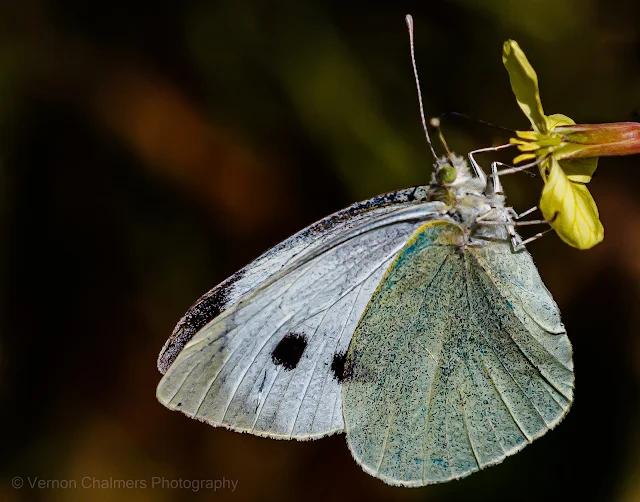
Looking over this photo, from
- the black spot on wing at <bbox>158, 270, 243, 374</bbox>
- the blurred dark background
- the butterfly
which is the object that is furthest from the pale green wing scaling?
the blurred dark background

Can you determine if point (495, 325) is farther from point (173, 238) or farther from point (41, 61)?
point (41, 61)

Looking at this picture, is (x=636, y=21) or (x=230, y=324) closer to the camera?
(x=230, y=324)

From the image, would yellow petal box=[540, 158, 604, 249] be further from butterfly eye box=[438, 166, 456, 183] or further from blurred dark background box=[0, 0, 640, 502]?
blurred dark background box=[0, 0, 640, 502]

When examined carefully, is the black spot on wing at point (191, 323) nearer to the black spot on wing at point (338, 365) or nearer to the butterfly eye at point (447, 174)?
the black spot on wing at point (338, 365)

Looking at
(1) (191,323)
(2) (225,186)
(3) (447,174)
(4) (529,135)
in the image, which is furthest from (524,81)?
(2) (225,186)

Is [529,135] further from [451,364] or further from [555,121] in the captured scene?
[451,364]

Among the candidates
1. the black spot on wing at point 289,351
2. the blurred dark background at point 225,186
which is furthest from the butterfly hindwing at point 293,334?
the blurred dark background at point 225,186

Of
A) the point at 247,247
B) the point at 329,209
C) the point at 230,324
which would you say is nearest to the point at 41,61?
the point at 247,247
